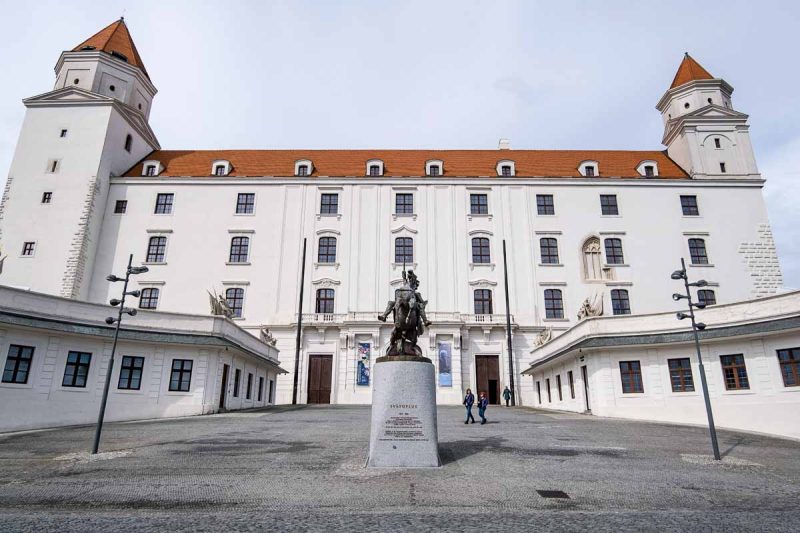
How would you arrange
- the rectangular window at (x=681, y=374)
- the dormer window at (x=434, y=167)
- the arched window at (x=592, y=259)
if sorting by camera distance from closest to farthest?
1. the rectangular window at (x=681, y=374)
2. the arched window at (x=592, y=259)
3. the dormer window at (x=434, y=167)

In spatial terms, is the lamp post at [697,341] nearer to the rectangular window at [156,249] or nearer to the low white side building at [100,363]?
the low white side building at [100,363]

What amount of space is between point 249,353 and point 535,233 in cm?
2602

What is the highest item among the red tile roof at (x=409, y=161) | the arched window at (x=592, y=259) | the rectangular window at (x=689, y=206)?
the red tile roof at (x=409, y=161)

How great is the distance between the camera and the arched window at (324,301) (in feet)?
136

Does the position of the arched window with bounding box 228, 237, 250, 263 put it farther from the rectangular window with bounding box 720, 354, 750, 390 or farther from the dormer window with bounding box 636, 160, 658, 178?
the dormer window with bounding box 636, 160, 658, 178

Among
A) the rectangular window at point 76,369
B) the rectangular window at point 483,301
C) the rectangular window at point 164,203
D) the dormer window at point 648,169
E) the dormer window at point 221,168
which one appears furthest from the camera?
the dormer window at point 221,168

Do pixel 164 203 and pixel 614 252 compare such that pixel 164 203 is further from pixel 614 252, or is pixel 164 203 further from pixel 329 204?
pixel 614 252

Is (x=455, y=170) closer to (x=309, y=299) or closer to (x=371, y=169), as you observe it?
(x=371, y=169)

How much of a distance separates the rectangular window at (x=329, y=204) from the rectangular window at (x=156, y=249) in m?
13.3

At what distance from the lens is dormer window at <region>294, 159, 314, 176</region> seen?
153ft

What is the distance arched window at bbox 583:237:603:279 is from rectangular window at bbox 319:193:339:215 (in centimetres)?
2135

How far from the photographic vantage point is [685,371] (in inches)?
914

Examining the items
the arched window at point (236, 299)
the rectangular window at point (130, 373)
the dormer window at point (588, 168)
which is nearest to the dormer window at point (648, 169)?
the dormer window at point (588, 168)

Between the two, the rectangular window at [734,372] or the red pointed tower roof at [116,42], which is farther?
the red pointed tower roof at [116,42]
